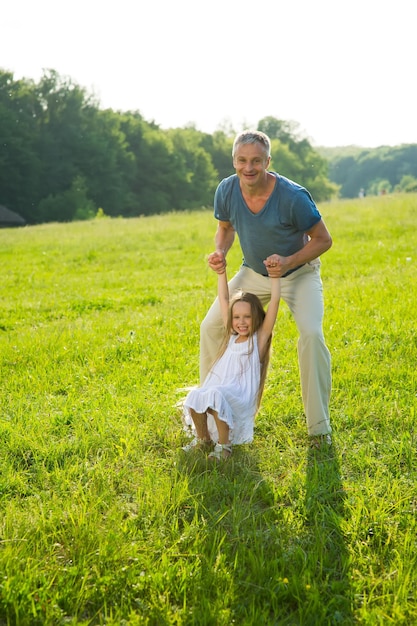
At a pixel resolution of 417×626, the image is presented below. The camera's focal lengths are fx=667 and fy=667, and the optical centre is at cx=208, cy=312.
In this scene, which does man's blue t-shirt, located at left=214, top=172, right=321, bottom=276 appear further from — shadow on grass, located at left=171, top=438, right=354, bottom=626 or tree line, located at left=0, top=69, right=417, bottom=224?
tree line, located at left=0, top=69, right=417, bottom=224

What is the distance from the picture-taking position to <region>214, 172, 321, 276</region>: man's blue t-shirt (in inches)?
192

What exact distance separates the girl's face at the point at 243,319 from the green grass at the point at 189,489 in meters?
0.84

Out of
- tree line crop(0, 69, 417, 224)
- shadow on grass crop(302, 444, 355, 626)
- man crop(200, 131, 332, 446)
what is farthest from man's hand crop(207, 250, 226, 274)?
tree line crop(0, 69, 417, 224)

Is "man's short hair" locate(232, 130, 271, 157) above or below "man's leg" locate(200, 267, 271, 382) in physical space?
above

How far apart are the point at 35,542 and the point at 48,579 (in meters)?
0.33

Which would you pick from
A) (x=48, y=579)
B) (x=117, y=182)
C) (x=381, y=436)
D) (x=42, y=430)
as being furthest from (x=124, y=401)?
(x=117, y=182)

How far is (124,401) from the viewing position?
18.7ft

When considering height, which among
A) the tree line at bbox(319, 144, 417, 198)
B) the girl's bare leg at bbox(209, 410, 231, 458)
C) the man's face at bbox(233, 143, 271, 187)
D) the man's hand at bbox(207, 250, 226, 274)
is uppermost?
the tree line at bbox(319, 144, 417, 198)

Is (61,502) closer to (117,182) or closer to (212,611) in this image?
(212,611)

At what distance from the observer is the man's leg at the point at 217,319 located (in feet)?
17.2

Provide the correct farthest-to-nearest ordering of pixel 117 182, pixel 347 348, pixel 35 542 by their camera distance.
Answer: pixel 117 182 → pixel 347 348 → pixel 35 542

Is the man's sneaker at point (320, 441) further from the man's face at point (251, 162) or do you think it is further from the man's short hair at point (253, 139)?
the man's short hair at point (253, 139)

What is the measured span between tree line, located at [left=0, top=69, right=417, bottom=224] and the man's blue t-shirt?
185 feet

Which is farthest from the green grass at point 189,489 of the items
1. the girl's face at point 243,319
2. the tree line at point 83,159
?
the tree line at point 83,159
